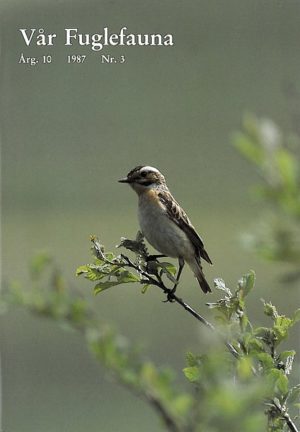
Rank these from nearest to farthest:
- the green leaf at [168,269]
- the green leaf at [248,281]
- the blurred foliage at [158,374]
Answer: the blurred foliage at [158,374], the green leaf at [248,281], the green leaf at [168,269]

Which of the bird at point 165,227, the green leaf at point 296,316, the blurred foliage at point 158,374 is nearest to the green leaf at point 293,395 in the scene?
the green leaf at point 296,316

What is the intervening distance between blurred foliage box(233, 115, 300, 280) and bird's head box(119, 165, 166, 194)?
2.57 m

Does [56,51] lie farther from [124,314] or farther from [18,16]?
[124,314]

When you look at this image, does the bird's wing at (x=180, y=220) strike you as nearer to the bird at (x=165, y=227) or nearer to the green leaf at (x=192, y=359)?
the bird at (x=165, y=227)

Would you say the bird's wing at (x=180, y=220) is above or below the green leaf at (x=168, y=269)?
above

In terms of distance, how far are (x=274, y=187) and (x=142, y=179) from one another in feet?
8.82

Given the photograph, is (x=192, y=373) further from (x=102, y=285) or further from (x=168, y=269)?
(x=168, y=269)

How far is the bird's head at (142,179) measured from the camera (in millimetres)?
3182

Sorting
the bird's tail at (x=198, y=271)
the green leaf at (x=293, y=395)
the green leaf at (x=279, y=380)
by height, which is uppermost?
the bird's tail at (x=198, y=271)

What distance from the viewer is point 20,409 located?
4785mm

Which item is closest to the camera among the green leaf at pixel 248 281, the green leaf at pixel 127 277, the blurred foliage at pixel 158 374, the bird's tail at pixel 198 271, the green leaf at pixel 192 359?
the blurred foliage at pixel 158 374

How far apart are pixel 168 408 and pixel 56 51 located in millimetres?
1964

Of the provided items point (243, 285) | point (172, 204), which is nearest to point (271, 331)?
point (243, 285)

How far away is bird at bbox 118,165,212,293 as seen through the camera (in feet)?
9.87
